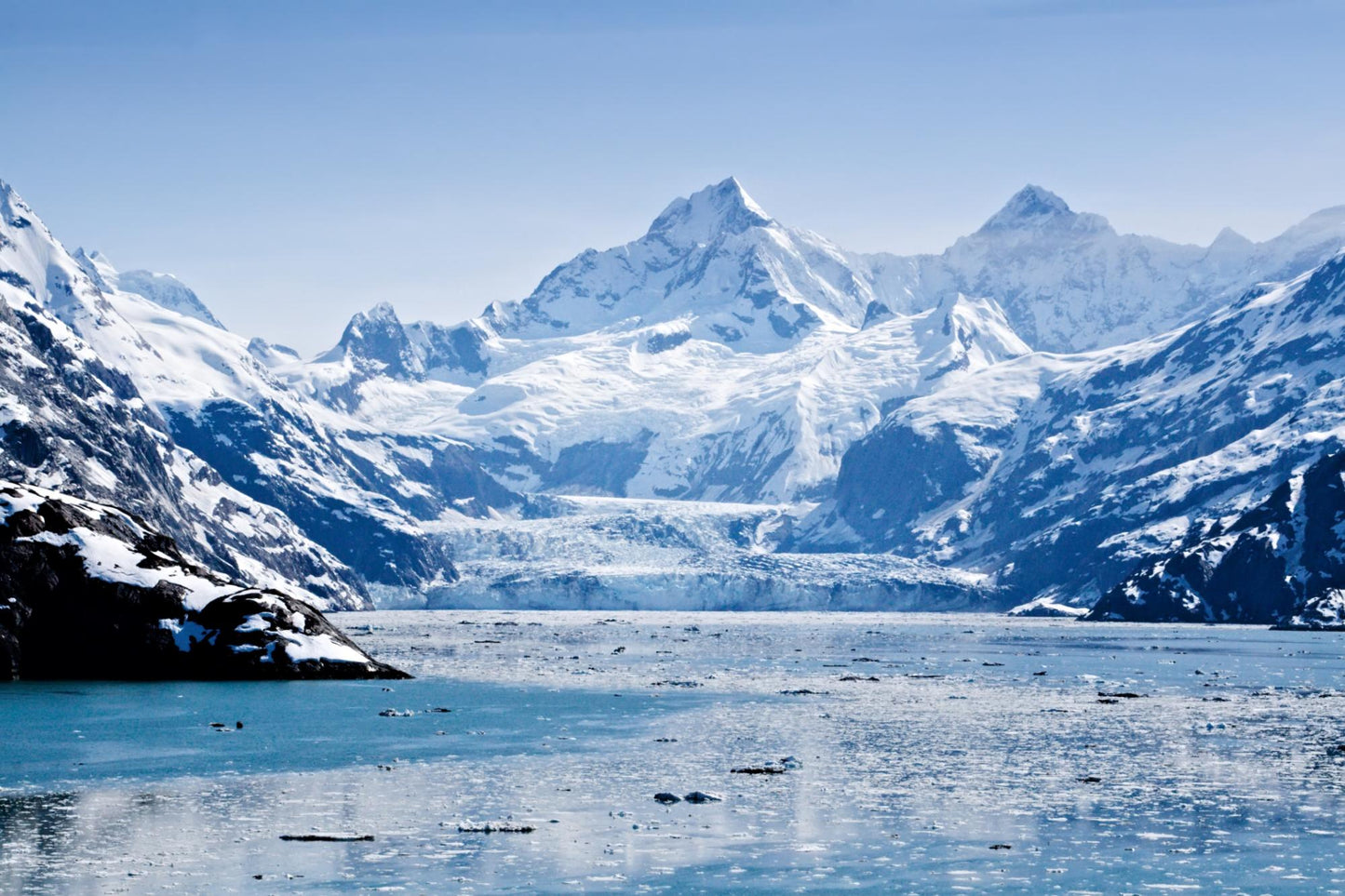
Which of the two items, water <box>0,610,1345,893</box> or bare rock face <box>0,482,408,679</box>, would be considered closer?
water <box>0,610,1345,893</box>

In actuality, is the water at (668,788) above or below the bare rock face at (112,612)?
below

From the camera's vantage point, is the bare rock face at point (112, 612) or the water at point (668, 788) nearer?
the water at point (668, 788)

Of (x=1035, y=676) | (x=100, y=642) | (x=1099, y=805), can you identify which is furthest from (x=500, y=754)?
(x=1035, y=676)

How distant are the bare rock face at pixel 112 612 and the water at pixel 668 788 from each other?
487 cm

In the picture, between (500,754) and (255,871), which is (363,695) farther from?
(255,871)

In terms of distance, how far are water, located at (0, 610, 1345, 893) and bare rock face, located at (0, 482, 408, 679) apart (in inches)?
192

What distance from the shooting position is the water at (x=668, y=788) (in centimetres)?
4500

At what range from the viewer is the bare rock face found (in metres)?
104

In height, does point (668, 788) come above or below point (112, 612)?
below

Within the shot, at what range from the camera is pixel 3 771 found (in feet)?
203

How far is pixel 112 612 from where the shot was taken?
106188mm

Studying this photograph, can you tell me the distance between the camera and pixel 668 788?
2354 inches

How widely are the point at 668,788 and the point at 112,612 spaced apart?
2275 inches

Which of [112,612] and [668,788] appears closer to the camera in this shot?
[668,788]
